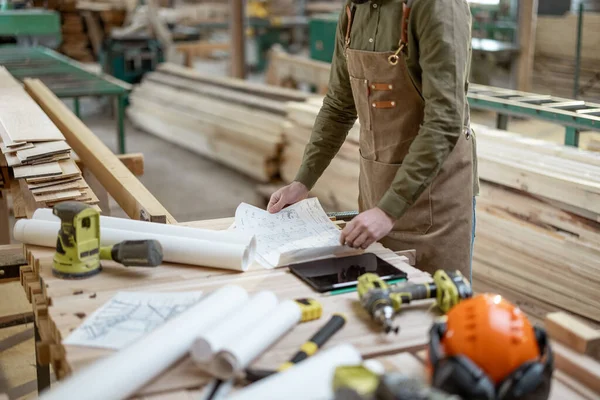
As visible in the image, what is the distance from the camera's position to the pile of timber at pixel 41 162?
253cm

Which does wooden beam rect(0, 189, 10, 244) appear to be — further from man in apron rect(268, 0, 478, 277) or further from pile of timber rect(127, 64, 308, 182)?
pile of timber rect(127, 64, 308, 182)

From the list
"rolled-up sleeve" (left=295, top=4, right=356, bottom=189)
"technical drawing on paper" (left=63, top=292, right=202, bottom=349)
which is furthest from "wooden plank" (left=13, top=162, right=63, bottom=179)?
"technical drawing on paper" (left=63, top=292, right=202, bottom=349)

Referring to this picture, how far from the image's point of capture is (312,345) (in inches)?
59.3

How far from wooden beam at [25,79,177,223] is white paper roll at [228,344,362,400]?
128cm

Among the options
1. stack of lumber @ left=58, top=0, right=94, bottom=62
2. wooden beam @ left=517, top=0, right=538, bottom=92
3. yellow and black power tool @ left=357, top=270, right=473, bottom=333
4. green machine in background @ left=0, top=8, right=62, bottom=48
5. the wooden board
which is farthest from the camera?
stack of lumber @ left=58, top=0, right=94, bottom=62

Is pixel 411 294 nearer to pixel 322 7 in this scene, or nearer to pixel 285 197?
pixel 285 197

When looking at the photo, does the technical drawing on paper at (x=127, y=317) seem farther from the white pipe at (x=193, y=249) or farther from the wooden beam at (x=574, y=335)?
the wooden beam at (x=574, y=335)

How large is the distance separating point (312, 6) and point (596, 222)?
13.0 m

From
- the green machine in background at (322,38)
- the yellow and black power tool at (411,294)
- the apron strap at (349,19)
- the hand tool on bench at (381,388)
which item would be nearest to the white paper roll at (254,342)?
the yellow and black power tool at (411,294)

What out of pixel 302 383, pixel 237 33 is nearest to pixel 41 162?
pixel 302 383

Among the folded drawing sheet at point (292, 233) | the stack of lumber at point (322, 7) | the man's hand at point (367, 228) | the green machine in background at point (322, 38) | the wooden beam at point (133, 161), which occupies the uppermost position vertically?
the stack of lumber at point (322, 7)

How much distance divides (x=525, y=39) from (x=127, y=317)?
7.17 metres

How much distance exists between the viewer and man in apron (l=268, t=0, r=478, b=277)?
6.52 ft

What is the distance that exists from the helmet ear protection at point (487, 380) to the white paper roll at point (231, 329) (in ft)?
1.41
